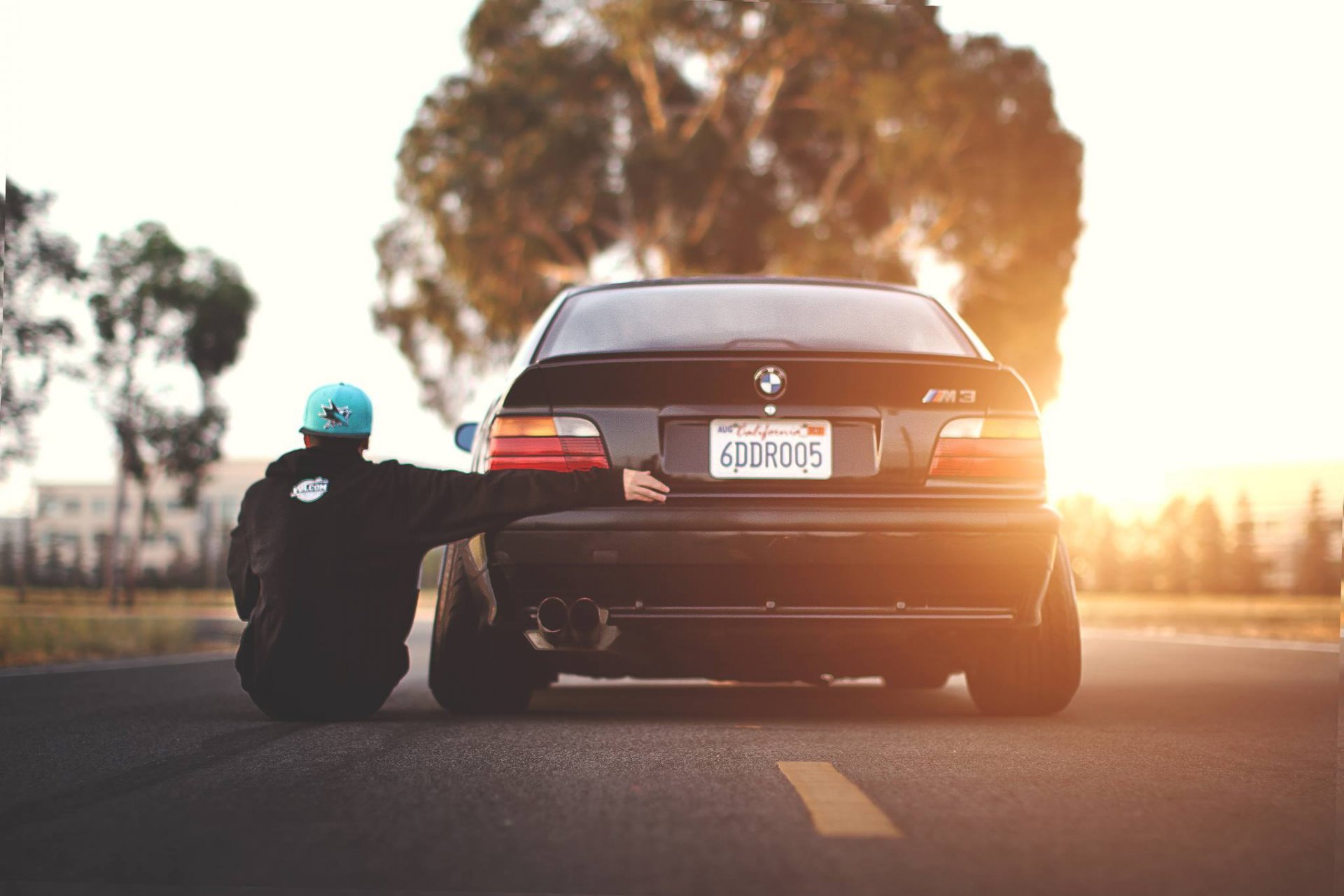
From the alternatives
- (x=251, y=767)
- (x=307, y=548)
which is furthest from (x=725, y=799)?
(x=307, y=548)

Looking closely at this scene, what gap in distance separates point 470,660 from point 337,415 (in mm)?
1012

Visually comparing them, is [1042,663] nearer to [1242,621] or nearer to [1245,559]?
[1242,621]

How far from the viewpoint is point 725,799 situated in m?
3.73

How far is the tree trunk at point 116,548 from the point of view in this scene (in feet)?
87.4

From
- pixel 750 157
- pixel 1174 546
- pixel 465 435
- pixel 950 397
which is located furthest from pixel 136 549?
pixel 1174 546

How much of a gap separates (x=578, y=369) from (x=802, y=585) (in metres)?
1.00

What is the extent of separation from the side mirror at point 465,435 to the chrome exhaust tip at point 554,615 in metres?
1.70

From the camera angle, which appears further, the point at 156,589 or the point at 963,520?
the point at 156,589

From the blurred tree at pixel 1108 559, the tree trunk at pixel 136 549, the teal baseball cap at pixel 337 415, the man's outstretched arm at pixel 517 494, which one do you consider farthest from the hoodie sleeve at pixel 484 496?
the blurred tree at pixel 1108 559

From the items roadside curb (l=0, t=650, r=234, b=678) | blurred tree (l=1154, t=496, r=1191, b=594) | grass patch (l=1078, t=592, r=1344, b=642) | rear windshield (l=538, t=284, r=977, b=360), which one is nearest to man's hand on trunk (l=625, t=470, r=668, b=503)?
rear windshield (l=538, t=284, r=977, b=360)

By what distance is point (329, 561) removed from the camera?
5.35 metres

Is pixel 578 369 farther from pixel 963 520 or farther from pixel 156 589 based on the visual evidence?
pixel 156 589

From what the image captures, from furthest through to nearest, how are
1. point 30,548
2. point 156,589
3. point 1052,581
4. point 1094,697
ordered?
point 156,589
point 30,548
point 1094,697
point 1052,581

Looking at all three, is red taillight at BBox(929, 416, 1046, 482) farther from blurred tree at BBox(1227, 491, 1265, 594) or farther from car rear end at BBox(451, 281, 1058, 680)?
blurred tree at BBox(1227, 491, 1265, 594)
